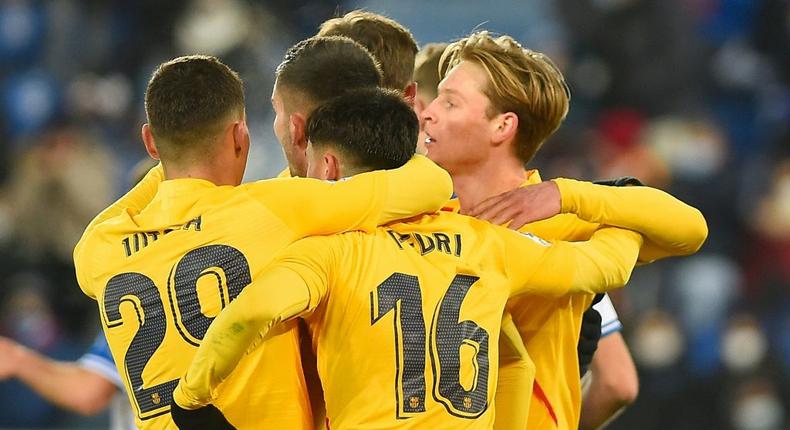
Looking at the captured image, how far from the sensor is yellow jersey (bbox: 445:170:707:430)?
292cm

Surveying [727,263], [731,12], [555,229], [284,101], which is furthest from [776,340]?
[284,101]

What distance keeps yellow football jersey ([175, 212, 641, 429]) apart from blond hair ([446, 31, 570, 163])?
534mm

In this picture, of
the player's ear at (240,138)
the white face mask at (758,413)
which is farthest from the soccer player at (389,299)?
the white face mask at (758,413)

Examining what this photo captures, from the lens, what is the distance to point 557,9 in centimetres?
767

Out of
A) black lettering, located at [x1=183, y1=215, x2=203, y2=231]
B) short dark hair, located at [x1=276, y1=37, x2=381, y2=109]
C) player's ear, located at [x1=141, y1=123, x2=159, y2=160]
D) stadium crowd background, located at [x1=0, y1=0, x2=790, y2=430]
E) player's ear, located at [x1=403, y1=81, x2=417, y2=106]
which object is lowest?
stadium crowd background, located at [x1=0, y1=0, x2=790, y2=430]

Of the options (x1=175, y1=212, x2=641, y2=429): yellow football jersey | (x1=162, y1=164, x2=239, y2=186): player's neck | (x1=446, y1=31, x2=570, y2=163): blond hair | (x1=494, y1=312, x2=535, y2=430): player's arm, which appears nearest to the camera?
(x1=175, y1=212, x2=641, y2=429): yellow football jersey

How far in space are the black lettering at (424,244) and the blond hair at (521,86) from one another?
56 cm

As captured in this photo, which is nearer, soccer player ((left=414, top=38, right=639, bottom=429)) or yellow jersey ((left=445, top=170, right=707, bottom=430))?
yellow jersey ((left=445, top=170, right=707, bottom=430))

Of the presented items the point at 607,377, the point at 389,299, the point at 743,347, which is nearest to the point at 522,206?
the point at 389,299

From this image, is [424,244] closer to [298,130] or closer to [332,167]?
[332,167]

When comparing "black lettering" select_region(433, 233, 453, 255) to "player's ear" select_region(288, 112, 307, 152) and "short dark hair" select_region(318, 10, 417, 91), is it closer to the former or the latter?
"player's ear" select_region(288, 112, 307, 152)

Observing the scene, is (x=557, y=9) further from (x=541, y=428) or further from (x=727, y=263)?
(x=541, y=428)

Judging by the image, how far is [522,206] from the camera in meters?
2.96

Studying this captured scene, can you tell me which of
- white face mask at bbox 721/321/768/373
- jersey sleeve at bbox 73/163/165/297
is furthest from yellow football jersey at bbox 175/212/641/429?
white face mask at bbox 721/321/768/373
